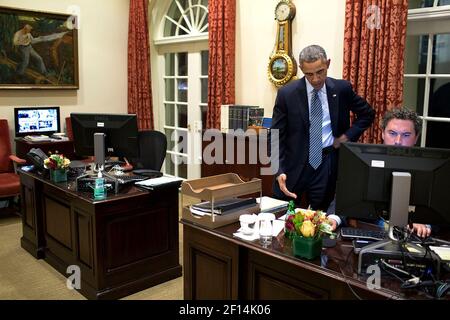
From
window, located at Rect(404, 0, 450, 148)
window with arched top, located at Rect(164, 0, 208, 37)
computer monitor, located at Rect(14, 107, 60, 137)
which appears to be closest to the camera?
window, located at Rect(404, 0, 450, 148)

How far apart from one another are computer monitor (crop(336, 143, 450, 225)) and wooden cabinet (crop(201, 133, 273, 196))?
2464mm

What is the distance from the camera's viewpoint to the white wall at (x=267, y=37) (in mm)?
4078

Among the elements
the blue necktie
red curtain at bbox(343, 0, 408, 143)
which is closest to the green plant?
the blue necktie

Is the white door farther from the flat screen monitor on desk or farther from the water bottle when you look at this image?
the water bottle

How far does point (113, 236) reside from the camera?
3.06 m

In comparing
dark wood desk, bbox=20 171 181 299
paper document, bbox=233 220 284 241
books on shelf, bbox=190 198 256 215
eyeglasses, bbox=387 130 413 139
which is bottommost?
dark wood desk, bbox=20 171 181 299

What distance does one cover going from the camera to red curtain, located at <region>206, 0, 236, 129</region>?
4.96 metres

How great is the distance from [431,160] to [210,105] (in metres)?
3.64

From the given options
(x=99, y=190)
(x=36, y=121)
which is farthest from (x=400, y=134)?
(x=36, y=121)

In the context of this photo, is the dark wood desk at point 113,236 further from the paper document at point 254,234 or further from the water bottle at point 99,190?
the paper document at point 254,234

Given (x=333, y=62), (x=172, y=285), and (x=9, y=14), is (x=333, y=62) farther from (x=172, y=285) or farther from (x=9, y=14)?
(x=9, y=14)
